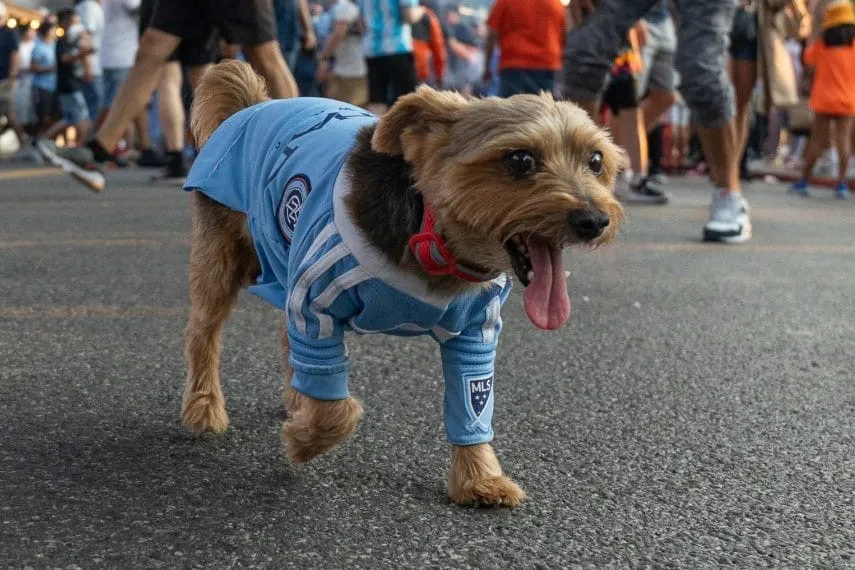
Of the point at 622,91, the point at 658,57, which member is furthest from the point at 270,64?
the point at 658,57

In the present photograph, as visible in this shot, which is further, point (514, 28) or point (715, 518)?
point (514, 28)

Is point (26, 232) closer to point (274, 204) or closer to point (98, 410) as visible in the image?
point (98, 410)

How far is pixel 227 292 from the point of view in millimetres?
→ 3551

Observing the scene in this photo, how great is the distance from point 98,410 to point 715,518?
1792mm

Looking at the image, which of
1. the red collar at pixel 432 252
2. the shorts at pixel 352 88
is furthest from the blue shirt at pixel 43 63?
the red collar at pixel 432 252

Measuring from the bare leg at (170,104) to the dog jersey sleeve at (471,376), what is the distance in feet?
26.5

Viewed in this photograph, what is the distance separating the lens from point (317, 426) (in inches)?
111

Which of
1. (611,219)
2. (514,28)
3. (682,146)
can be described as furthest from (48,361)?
(682,146)

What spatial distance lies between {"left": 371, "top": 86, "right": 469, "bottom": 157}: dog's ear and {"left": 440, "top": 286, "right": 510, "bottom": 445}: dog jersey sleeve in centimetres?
44

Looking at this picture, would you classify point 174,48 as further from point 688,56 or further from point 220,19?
point 688,56

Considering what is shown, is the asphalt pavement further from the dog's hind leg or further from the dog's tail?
the dog's tail

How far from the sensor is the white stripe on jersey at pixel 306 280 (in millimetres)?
2695

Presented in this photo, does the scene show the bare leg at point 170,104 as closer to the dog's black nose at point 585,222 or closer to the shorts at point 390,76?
the shorts at point 390,76

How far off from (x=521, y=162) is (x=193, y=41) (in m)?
6.32
